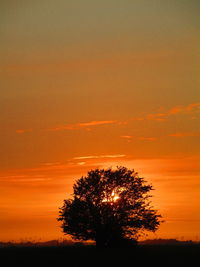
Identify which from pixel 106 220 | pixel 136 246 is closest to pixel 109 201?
pixel 106 220

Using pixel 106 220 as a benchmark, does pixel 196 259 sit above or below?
below

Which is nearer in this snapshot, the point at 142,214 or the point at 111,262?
the point at 111,262

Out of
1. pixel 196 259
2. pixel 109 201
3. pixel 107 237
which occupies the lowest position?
pixel 196 259

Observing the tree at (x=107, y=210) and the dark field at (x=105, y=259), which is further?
the tree at (x=107, y=210)

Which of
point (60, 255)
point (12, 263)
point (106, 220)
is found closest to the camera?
point (12, 263)

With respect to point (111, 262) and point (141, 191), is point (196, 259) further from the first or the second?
point (141, 191)

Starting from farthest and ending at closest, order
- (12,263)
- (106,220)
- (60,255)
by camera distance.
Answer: (106,220) < (60,255) < (12,263)

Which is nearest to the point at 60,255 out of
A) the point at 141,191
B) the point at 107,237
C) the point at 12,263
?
the point at 12,263

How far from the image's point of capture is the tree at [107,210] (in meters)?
78.2

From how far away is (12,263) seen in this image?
56875 mm

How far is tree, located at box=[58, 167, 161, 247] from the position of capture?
78.2 m

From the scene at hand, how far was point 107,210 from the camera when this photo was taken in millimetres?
78062

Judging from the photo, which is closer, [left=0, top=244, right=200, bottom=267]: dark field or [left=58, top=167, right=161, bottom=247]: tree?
[left=0, top=244, right=200, bottom=267]: dark field

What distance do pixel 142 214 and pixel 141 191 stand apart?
3.42m
